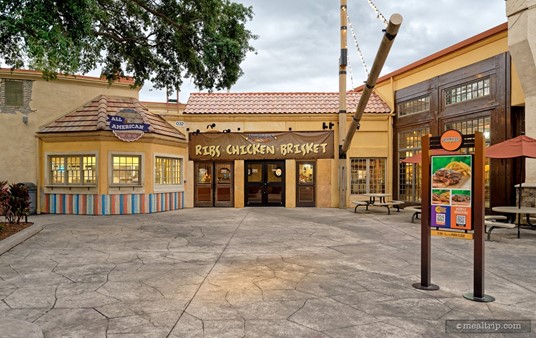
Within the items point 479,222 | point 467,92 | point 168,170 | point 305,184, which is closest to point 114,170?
point 168,170

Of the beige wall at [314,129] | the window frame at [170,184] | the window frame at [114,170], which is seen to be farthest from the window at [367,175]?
the window frame at [114,170]

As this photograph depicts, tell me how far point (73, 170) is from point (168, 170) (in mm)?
3691

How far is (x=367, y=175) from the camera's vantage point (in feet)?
52.8

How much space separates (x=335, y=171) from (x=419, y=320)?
12573mm

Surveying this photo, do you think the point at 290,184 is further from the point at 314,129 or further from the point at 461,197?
the point at 461,197

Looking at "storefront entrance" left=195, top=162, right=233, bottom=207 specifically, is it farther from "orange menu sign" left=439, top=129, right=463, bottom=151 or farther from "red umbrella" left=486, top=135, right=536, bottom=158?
"orange menu sign" left=439, top=129, right=463, bottom=151

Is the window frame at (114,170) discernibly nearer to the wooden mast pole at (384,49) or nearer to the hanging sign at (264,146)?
the hanging sign at (264,146)

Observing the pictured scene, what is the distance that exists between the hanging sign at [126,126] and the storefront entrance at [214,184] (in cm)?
346

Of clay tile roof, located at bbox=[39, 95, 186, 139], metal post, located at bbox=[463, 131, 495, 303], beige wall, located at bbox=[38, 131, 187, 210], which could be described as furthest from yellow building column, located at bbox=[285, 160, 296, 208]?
metal post, located at bbox=[463, 131, 495, 303]


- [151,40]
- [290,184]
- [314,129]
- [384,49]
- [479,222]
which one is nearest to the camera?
[479,222]

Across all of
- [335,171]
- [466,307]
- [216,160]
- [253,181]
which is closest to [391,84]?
[335,171]

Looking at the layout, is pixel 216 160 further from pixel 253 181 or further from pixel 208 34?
pixel 208 34

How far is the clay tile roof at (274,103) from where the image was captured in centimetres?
1614

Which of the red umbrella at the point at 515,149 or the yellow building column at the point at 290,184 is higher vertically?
the red umbrella at the point at 515,149
